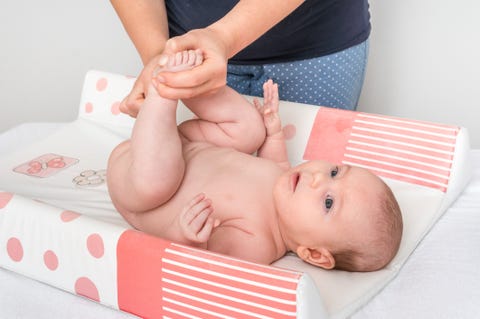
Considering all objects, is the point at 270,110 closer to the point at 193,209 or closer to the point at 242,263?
the point at 193,209

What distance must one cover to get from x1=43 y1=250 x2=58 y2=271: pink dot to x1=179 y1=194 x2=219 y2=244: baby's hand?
23 cm

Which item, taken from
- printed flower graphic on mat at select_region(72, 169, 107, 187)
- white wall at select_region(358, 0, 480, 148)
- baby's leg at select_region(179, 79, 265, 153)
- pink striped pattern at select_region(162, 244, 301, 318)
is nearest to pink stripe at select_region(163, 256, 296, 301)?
pink striped pattern at select_region(162, 244, 301, 318)

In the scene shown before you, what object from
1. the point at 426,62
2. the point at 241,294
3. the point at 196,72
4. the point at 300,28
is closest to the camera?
the point at 241,294

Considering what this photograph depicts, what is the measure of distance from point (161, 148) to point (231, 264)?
32 cm

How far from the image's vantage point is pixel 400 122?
1478 mm

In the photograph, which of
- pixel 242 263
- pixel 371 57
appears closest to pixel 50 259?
pixel 242 263

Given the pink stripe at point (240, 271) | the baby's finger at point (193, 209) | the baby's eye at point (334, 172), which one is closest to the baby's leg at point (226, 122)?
the baby's eye at point (334, 172)

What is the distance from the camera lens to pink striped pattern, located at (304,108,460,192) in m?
1.43

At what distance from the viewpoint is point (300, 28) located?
1.54 metres

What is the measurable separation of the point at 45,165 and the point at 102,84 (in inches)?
12.0

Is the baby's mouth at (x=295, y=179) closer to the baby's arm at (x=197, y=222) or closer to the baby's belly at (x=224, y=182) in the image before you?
the baby's belly at (x=224, y=182)

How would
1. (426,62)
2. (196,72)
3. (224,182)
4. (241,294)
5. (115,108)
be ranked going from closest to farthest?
1. (241,294)
2. (196,72)
3. (224,182)
4. (115,108)
5. (426,62)

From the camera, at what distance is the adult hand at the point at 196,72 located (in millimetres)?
1084

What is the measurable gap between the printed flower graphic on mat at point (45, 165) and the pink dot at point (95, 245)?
0.51 metres
